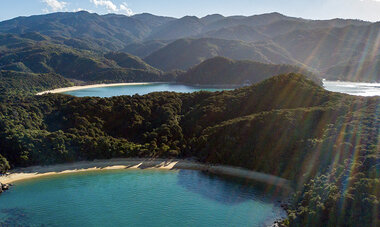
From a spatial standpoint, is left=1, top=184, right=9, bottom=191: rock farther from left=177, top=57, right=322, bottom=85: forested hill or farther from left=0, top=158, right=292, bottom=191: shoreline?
left=177, top=57, right=322, bottom=85: forested hill

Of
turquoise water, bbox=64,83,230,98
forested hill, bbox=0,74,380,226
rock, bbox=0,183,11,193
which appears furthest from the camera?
turquoise water, bbox=64,83,230,98

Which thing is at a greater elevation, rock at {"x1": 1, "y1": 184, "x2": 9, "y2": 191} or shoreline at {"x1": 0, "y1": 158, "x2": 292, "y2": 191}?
shoreline at {"x1": 0, "y1": 158, "x2": 292, "y2": 191}

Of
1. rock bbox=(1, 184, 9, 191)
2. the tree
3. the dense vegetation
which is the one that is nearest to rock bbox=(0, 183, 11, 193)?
rock bbox=(1, 184, 9, 191)

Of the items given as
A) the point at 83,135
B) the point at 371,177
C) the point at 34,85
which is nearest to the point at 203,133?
the point at 83,135

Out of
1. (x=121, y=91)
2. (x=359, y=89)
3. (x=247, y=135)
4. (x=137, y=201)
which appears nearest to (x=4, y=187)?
(x=137, y=201)

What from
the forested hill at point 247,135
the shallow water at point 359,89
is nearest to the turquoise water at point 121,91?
the shallow water at point 359,89

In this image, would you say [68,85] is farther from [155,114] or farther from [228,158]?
[228,158]
